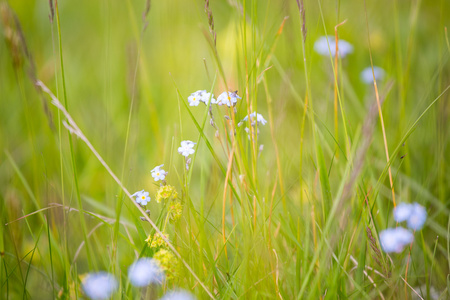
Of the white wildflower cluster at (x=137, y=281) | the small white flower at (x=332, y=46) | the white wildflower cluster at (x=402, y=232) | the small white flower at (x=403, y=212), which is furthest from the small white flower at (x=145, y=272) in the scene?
the small white flower at (x=332, y=46)

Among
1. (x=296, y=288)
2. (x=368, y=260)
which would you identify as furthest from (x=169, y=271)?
(x=368, y=260)

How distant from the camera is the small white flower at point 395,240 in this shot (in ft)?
3.34

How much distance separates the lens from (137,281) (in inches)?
34.9

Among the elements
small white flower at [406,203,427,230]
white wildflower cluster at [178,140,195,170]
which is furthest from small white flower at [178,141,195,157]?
small white flower at [406,203,427,230]

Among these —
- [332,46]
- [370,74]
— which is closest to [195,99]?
[370,74]

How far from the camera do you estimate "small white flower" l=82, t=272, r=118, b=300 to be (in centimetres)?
91

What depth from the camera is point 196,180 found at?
1.81m

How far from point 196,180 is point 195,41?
42.4 inches

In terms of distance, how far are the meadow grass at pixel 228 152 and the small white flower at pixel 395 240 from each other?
3 cm

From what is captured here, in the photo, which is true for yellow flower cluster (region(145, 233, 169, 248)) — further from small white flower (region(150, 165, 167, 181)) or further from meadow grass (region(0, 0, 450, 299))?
small white flower (region(150, 165, 167, 181))

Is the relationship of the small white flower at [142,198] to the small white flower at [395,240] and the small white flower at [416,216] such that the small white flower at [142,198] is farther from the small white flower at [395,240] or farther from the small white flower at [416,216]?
the small white flower at [416,216]

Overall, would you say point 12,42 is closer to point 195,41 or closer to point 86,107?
point 86,107

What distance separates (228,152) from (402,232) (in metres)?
0.46

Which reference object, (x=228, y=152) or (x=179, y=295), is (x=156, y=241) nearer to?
(x=179, y=295)
